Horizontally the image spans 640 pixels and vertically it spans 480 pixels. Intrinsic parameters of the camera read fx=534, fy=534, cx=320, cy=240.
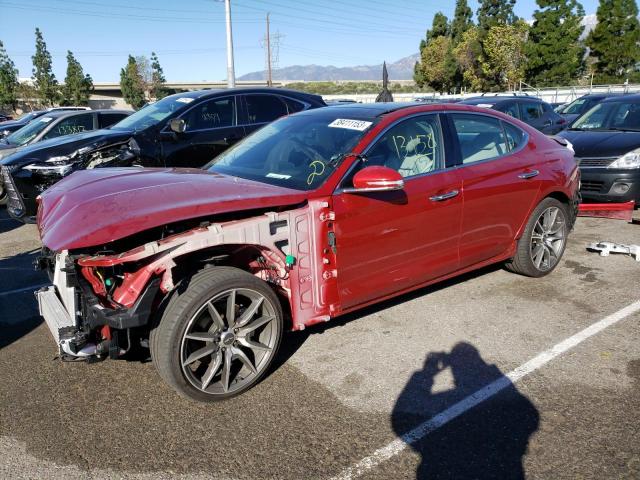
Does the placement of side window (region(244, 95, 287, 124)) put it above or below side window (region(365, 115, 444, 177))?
above

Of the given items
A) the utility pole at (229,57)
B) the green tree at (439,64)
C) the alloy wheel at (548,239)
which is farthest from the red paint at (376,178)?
the green tree at (439,64)

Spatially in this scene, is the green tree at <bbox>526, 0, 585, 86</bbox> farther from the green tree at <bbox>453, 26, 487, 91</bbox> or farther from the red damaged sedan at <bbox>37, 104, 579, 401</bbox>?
the red damaged sedan at <bbox>37, 104, 579, 401</bbox>

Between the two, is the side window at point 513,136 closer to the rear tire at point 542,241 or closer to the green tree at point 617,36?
the rear tire at point 542,241

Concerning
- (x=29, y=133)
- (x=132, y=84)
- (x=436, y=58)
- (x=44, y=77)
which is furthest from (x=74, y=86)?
(x=29, y=133)

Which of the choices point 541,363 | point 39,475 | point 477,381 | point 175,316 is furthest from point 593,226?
point 39,475

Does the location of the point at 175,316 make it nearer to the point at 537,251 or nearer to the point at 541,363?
the point at 541,363

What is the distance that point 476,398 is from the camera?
10.6 feet

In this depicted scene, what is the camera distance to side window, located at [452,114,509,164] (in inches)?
175

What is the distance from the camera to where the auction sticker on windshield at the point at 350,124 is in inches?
156

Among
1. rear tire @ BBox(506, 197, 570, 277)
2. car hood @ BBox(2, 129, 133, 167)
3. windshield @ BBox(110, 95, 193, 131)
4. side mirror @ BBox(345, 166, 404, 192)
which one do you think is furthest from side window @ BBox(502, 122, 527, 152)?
car hood @ BBox(2, 129, 133, 167)

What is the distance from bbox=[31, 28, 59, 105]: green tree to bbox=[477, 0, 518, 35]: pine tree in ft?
150

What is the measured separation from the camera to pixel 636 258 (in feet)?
18.8

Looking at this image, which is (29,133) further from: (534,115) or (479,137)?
(534,115)

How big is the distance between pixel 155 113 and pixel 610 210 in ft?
21.1
